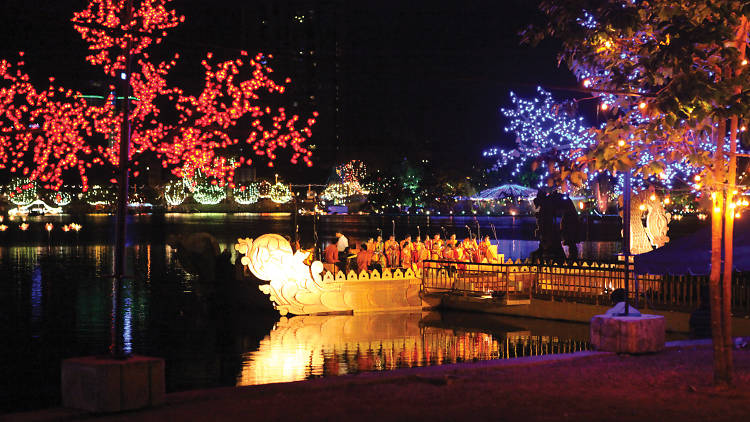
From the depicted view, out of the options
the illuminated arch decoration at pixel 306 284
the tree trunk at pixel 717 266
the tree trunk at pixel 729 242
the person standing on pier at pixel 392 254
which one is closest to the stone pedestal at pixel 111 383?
the tree trunk at pixel 717 266

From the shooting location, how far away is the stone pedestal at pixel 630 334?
42.7 ft

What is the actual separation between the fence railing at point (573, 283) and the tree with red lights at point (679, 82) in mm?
8075

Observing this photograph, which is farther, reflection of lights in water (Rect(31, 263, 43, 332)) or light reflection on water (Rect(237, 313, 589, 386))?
reflection of lights in water (Rect(31, 263, 43, 332))

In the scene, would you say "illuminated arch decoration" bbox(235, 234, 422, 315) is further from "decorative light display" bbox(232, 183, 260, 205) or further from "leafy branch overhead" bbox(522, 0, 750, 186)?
"decorative light display" bbox(232, 183, 260, 205)

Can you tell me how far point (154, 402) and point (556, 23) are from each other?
21.9 ft

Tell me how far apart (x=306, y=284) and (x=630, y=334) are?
12158 mm

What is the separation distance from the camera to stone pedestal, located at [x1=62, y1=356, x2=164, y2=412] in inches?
355

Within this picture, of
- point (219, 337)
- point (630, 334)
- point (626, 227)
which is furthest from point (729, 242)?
point (219, 337)

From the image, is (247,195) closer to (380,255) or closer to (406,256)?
(380,255)

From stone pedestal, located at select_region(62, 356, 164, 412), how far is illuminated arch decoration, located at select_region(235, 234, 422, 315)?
1389cm

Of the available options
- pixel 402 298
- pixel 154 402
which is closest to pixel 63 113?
pixel 402 298

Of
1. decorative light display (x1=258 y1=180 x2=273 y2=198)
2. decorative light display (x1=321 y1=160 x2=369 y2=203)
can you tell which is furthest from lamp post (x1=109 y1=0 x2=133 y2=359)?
decorative light display (x1=258 y1=180 x2=273 y2=198)

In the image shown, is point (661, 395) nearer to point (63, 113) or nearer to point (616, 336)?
point (616, 336)

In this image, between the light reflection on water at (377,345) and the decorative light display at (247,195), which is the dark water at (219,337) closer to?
the light reflection on water at (377,345)
